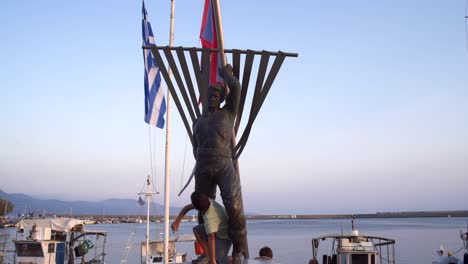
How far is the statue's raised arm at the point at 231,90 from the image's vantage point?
7.06m

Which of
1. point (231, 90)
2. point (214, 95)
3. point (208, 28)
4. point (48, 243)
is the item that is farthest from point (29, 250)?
point (231, 90)

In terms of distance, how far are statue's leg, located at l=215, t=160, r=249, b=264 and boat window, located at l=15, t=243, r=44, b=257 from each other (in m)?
17.5

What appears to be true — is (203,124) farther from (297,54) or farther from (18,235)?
(18,235)

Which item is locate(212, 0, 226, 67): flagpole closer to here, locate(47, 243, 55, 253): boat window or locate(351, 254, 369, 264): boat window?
locate(351, 254, 369, 264): boat window

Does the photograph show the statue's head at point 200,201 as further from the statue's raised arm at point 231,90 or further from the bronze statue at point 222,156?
the statue's raised arm at point 231,90

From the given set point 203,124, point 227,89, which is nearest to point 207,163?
point 203,124

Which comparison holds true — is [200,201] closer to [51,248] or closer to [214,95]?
[214,95]

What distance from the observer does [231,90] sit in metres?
7.11

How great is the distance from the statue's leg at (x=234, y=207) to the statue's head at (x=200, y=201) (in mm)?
377

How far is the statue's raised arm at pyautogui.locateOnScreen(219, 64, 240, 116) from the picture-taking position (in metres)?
7.06

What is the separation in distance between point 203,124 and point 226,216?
132 centimetres

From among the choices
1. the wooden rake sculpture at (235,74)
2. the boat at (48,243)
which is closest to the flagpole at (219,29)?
the wooden rake sculpture at (235,74)

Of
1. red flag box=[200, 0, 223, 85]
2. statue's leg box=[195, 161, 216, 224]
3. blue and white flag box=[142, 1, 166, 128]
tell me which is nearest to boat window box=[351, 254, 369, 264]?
blue and white flag box=[142, 1, 166, 128]

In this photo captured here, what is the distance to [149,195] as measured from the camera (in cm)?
2323
